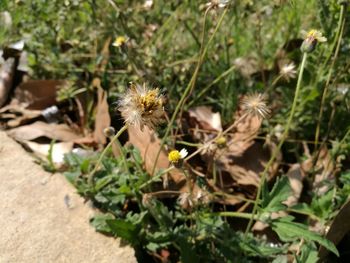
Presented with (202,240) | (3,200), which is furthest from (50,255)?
(202,240)

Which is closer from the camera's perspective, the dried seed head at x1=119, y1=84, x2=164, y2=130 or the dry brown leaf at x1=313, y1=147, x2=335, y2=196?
the dried seed head at x1=119, y1=84, x2=164, y2=130

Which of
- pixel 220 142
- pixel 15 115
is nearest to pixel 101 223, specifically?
pixel 220 142

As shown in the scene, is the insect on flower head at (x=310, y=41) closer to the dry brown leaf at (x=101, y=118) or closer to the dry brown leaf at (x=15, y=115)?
the dry brown leaf at (x=101, y=118)

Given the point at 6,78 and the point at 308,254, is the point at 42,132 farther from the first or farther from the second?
the point at 308,254

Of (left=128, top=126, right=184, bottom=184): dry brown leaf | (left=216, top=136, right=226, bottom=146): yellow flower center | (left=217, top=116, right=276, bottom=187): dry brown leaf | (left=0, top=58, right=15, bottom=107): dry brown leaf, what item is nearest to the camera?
(left=216, top=136, right=226, bottom=146): yellow flower center

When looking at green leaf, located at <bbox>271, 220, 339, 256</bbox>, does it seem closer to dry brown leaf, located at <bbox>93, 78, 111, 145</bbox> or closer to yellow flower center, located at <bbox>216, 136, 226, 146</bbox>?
yellow flower center, located at <bbox>216, 136, 226, 146</bbox>

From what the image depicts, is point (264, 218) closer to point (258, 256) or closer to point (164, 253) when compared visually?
point (258, 256)

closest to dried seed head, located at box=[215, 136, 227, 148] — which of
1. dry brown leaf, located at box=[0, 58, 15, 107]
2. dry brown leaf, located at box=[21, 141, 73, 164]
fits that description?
dry brown leaf, located at box=[21, 141, 73, 164]
